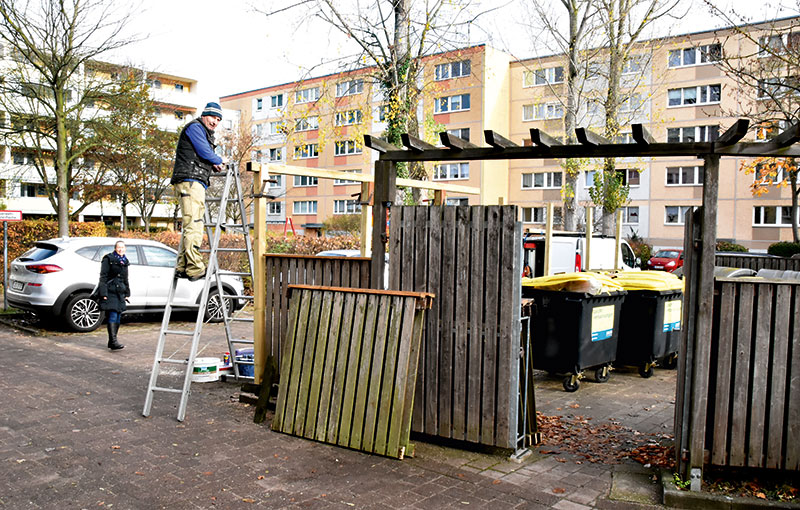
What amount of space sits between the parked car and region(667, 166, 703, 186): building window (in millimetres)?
40232

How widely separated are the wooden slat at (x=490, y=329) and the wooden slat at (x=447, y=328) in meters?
0.30

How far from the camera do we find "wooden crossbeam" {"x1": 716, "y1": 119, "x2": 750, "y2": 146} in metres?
4.24

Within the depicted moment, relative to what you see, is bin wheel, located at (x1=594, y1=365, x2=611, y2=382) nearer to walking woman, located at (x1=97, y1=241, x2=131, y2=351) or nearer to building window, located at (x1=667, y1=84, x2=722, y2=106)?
walking woman, located at (x1=97, y1=241, x2=131, y2=351)

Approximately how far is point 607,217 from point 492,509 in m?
23.3

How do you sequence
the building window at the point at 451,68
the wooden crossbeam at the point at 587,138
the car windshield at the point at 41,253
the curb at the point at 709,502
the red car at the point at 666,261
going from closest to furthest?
the curb at the point at 709,502
the wooden crossbeam at the point at 587,138
the car windshield at the point at 41,253
the building window at the point at 451,68
the red car at the point at 666,261

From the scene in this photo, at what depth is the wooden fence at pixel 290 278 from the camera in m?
6.76

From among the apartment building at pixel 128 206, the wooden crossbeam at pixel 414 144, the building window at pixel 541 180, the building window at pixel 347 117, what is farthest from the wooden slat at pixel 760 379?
the building window at pixel 541 180

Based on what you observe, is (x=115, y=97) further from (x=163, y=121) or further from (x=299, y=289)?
(x=163, y=121)

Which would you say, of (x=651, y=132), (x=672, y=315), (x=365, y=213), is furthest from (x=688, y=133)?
(x=365, y=213)

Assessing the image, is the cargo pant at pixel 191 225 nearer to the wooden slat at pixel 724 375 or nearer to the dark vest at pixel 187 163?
the dark vest at pixel 187 163

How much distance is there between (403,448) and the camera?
538 centimetres

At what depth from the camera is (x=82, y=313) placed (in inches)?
494

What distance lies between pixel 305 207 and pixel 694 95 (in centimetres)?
3510

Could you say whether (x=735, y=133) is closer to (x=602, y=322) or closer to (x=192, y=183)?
(x=602, y=322)
